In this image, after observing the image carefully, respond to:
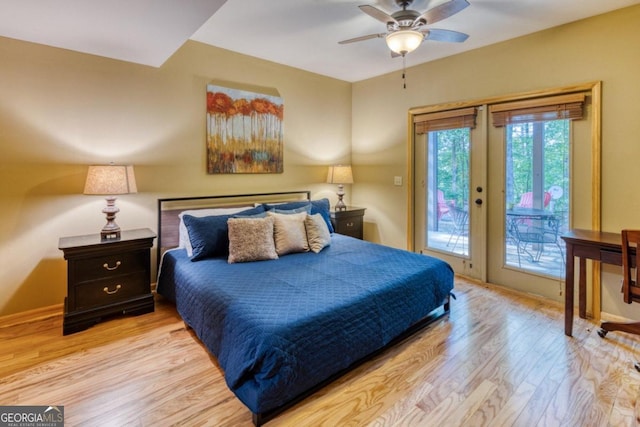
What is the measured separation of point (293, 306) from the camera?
1947 mm

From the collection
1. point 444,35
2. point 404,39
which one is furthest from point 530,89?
point 404,39

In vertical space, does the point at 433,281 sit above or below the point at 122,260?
below

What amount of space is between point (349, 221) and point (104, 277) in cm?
284

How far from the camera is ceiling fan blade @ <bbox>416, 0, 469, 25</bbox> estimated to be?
211 centimetres

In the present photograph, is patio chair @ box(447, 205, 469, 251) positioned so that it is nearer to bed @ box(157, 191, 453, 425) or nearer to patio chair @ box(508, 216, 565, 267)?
patio chair @ box(508, 216, 565, 267)

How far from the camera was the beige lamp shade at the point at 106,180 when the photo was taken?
8.65 feet

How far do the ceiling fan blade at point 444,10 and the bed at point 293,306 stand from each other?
187cm

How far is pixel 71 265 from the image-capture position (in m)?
2.57

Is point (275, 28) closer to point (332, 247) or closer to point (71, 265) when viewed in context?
point (332, 247)

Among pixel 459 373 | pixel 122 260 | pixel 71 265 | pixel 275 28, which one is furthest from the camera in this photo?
pixel 275 28

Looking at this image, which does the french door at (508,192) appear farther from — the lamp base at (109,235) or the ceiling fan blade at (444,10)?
the lamp base at (109,235)

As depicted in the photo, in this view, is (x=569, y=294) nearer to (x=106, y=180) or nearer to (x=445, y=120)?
(x=445, y=120)

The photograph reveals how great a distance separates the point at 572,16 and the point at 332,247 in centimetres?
294

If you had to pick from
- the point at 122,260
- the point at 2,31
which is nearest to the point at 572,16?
the point at 122,260
